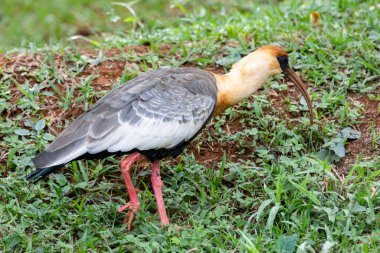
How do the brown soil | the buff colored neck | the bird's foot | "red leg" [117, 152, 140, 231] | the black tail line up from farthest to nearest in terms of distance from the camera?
the brown soil, the buff colored neck, "red leg" [117, 152, 140, 231], the bird's foot, the black tail

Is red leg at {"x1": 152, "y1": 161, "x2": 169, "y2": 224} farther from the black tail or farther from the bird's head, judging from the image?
the bird's head

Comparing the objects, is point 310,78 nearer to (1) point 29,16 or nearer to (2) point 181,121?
(2) point 181,121

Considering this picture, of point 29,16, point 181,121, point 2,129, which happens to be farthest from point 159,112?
point 29,16

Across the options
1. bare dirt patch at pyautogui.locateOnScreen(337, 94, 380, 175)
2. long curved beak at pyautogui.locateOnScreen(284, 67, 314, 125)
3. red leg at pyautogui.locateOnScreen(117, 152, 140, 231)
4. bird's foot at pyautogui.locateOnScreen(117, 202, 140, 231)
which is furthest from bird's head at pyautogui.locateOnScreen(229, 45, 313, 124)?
bird's foot at pyautogui.locateOnScreen(117, 202, 140, 231)

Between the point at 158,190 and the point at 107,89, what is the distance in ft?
5.00

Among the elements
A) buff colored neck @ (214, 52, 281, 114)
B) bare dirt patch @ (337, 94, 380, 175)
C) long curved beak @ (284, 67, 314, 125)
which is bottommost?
bare dirt patch @ (337, 94, 380, 175)

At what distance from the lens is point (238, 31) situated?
24.5 ft

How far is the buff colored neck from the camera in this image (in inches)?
229

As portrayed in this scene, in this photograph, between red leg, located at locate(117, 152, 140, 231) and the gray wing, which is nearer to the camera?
the gray wing

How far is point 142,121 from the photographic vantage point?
5.35m

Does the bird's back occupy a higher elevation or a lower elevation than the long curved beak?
higher

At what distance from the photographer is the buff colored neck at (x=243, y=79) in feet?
19.1

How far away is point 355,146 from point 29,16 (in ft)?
18.4

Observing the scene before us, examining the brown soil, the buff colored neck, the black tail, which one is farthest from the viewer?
the brown soil
